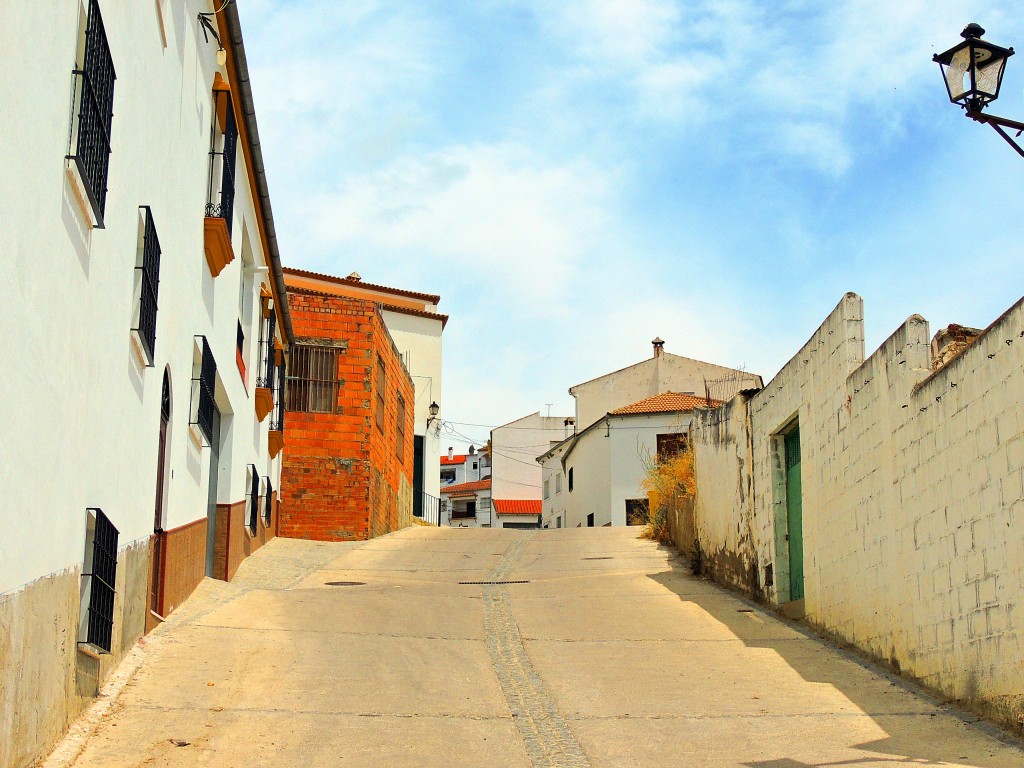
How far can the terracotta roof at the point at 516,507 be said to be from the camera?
5947cm

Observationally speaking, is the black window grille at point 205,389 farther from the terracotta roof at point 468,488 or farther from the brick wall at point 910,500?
the terracotta roof at point 468,488

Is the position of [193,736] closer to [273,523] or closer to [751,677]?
[751,677]

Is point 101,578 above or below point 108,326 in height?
below

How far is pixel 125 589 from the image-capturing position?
854cm

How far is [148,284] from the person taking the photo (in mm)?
8766

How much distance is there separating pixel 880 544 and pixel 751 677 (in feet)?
5.95

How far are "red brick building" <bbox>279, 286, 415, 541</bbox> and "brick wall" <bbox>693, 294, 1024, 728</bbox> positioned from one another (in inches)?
376

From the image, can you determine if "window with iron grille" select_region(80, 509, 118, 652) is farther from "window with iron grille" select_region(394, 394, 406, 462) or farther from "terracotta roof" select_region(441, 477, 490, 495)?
"terracotta roof" select_region(441, 477, 490, 495)

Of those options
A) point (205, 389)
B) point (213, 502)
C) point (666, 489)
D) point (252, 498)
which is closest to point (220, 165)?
point (205, 389)

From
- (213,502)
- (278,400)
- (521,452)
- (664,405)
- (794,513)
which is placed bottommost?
(794,513)

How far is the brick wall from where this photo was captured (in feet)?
25.9

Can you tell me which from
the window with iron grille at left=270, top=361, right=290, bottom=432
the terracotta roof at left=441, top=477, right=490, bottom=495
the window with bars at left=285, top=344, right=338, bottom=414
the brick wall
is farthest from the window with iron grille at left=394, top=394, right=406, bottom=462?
the terracotta roof at left=441, top=477, right=490, bottom=495

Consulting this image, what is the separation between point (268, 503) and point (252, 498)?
246 centimetres

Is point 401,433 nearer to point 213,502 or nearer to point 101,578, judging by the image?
point 213,502
